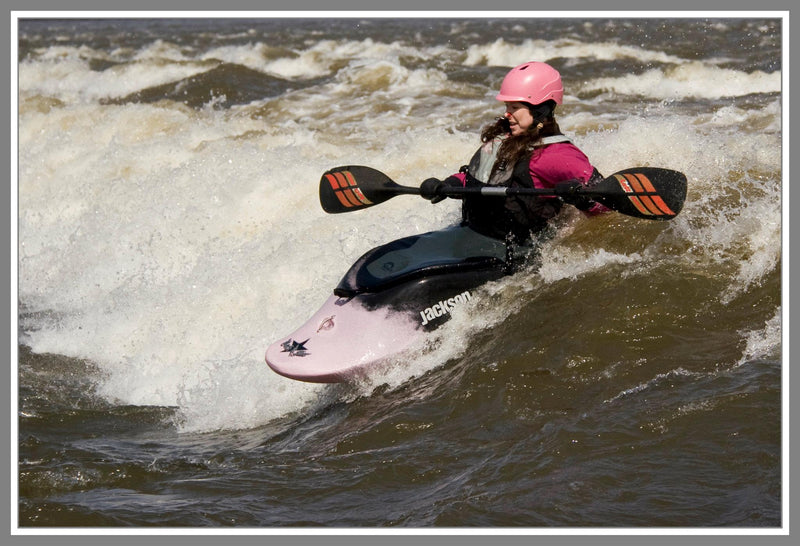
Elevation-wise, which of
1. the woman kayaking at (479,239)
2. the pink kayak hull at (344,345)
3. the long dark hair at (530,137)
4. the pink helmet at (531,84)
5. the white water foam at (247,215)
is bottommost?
the white water foam at (247,215)

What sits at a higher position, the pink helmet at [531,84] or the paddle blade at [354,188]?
the pink helmet at [531,84]

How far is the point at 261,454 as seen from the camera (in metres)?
4.60

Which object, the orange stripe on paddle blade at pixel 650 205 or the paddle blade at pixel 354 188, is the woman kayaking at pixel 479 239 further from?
the paddle blade at pixel 354 188

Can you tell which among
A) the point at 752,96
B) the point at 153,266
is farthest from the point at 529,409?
the point at 752,96

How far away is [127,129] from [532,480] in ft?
28.0

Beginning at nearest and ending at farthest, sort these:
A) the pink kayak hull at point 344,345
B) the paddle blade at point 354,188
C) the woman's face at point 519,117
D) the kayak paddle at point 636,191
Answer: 1. the kayak paddle at point 636,191
2. the pink kayak hull at point 344,345
3. the woman's face at point 519,117
4. the paddle blade at point 354,188

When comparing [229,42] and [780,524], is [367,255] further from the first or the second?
[229,42]

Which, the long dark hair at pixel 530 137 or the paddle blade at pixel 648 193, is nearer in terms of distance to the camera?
the paddle blade at pixel 648 193

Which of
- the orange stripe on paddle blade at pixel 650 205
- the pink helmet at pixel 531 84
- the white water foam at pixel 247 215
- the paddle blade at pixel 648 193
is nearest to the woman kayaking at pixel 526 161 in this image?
the pink helmet at pixel 531 84

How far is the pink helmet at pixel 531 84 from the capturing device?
193 inches

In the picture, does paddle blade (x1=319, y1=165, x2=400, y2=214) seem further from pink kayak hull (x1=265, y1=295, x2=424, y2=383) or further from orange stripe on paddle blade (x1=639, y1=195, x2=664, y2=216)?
orange stripe on paddle blade (x1=639, y1=195, x2=664, y2=216)

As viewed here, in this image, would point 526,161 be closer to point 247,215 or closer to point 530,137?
point 530,137

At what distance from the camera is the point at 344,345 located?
4.93m

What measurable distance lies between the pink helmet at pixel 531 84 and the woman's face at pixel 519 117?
1.9 inches
